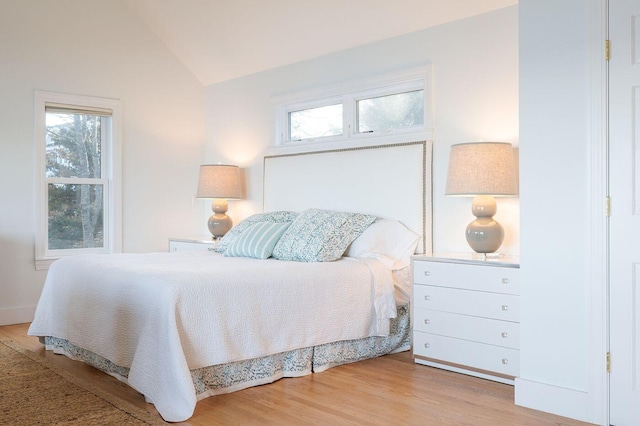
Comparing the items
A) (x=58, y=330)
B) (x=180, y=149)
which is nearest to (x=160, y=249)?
(x=180, y=149)

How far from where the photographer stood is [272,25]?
5.03m

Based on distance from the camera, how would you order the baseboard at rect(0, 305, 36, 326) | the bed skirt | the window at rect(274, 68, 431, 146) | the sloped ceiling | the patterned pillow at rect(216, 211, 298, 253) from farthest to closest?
the baseboard at rect(0, 305, 36, 326)
the patterned pillow at rect(216, 211, 298, 253)
the window at rect(274, 68, 431, 146)
the sloped ceiling
the bed skirt

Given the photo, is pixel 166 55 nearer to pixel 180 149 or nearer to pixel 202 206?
pixel 180 149

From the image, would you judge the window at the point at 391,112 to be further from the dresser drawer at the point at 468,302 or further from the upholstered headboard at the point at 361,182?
the dresser drawer at the point at 468,302

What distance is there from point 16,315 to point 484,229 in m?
3.87

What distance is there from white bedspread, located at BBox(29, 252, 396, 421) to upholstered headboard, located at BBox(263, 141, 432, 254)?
59 cm

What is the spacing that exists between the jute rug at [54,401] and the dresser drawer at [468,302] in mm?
1726

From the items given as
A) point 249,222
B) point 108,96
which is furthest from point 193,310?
point 108,96

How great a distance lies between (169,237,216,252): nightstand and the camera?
5304 mm

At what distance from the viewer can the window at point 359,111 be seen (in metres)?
4.39

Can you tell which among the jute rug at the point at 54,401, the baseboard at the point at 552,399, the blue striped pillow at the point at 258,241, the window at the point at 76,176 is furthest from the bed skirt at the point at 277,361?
the window at the point at 76,176

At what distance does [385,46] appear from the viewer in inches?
180

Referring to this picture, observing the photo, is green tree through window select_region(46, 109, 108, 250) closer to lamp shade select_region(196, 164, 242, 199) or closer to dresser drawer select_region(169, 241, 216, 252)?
dresser drawer select_region(169, 241, 216, 252)

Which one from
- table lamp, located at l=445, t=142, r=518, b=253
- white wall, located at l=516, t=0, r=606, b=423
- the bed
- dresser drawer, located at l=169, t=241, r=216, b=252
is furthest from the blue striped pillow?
white wall, located at l=516, t=0, r=606, b=423
